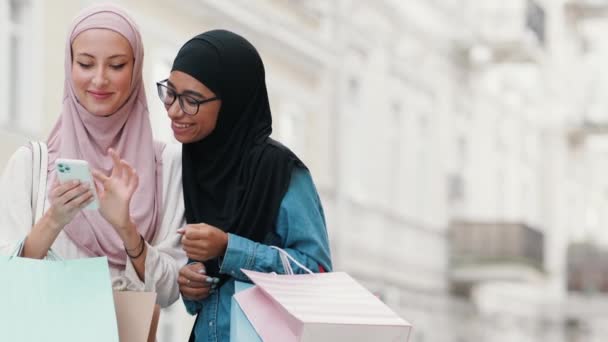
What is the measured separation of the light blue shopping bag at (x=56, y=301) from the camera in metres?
3.55

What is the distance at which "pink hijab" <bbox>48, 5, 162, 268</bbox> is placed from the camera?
380 cm

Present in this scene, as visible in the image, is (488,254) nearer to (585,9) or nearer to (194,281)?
(585,9)

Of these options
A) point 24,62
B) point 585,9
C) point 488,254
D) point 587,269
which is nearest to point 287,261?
point 24,62

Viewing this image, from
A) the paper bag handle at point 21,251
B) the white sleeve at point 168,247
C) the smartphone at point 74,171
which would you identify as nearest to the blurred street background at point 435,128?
the white sleeve at point 168,247

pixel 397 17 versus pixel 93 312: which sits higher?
pixel 397 17

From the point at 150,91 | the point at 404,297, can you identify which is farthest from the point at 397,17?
the point at 150,91

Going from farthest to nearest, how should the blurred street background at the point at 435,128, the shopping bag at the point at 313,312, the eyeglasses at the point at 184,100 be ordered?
the blurred street background at the point at 435,128, the eyeglasses at the point at 184,100, the shopping bag at the point at 313,312

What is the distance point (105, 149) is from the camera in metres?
3.84

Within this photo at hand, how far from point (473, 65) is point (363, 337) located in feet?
79.4

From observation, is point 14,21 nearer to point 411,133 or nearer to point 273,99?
point 273,99

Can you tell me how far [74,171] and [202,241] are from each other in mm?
373

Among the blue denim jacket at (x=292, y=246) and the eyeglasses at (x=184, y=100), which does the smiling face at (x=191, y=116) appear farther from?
the blue denim jacket at (x=292, y=246)

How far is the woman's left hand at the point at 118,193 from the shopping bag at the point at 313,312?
312 millimetres

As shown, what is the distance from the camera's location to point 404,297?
2395cm
